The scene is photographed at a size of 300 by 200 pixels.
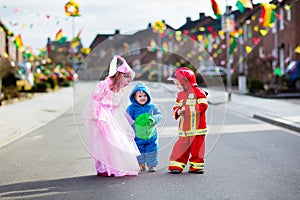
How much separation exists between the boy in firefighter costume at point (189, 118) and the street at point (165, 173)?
15cm

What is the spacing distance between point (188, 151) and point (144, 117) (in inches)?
31.6

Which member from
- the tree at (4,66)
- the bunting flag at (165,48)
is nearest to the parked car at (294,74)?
the tree at (4,66)

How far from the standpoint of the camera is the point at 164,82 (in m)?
7.98

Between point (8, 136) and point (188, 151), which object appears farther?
point (8, 136)

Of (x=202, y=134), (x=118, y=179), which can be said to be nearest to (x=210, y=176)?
(x=202, y=134)

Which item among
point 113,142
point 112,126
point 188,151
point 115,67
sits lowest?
point 188,151

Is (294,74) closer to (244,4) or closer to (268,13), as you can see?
(268,13)

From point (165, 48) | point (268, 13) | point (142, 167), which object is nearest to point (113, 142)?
point (142, 167)

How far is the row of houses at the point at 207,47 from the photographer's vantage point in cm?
770

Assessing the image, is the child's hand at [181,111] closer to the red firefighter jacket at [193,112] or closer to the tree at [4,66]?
the red firefighter jacket at [193,112]

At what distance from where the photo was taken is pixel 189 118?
7309 mm

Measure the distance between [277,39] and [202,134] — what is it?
31.9m

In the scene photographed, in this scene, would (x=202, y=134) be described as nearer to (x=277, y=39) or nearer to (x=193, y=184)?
(x=193, y=184)

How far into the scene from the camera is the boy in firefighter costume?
7.31m
